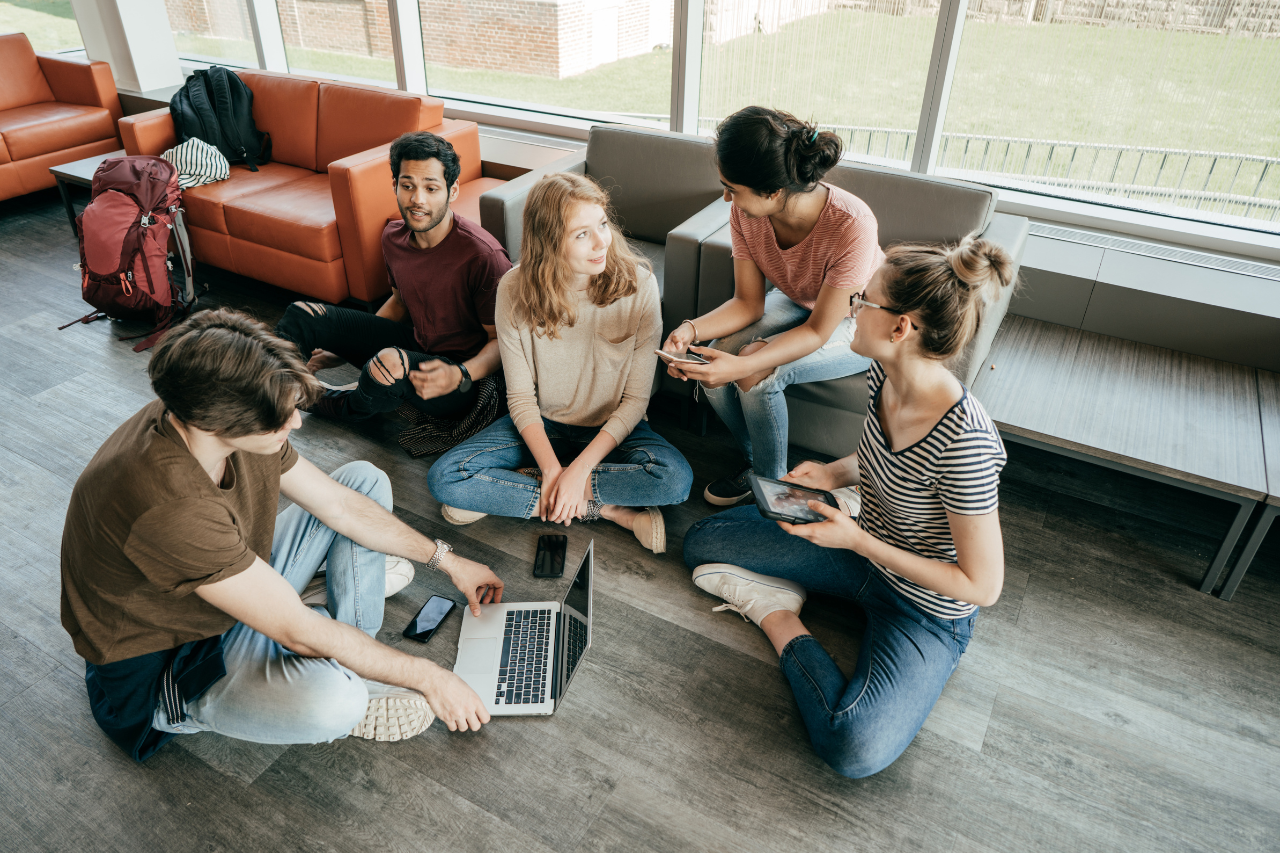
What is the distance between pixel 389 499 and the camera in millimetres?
1912

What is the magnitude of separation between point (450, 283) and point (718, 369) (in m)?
0.93

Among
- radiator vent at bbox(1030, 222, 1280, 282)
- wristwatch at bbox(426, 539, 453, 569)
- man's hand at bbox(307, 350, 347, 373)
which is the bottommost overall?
man's hand at bbox(307, 350, 347, 373)

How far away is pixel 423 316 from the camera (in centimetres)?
246

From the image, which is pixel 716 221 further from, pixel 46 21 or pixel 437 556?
pixel 46 21

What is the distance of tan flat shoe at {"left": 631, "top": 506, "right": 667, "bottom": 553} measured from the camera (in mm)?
2092

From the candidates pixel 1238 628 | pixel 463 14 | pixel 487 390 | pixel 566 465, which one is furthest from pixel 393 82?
pixel 1238 628

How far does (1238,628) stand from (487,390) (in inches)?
84.4

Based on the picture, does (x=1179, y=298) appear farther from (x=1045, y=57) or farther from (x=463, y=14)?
(x=463, y=14)

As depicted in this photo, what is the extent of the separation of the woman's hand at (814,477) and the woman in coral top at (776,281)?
0.36 metres

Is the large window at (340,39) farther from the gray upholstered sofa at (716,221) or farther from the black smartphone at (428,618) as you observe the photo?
the black smartphone at (428,618)

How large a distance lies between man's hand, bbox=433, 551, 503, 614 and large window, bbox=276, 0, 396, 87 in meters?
3.74

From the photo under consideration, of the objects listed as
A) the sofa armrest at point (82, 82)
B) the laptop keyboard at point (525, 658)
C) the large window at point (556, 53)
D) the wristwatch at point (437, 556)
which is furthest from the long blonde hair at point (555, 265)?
the sofa armrest at point (82, 82)

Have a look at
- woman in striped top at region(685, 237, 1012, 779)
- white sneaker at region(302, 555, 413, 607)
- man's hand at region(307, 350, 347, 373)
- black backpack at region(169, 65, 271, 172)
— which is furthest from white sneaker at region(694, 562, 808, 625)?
black backpack at region(169, 65, 271, 172)

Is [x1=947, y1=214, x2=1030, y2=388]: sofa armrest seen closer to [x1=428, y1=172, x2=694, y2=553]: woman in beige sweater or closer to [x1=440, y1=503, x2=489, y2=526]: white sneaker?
[x1=428, y1=172, x2=694, y2=553]: woman in beige sweater
